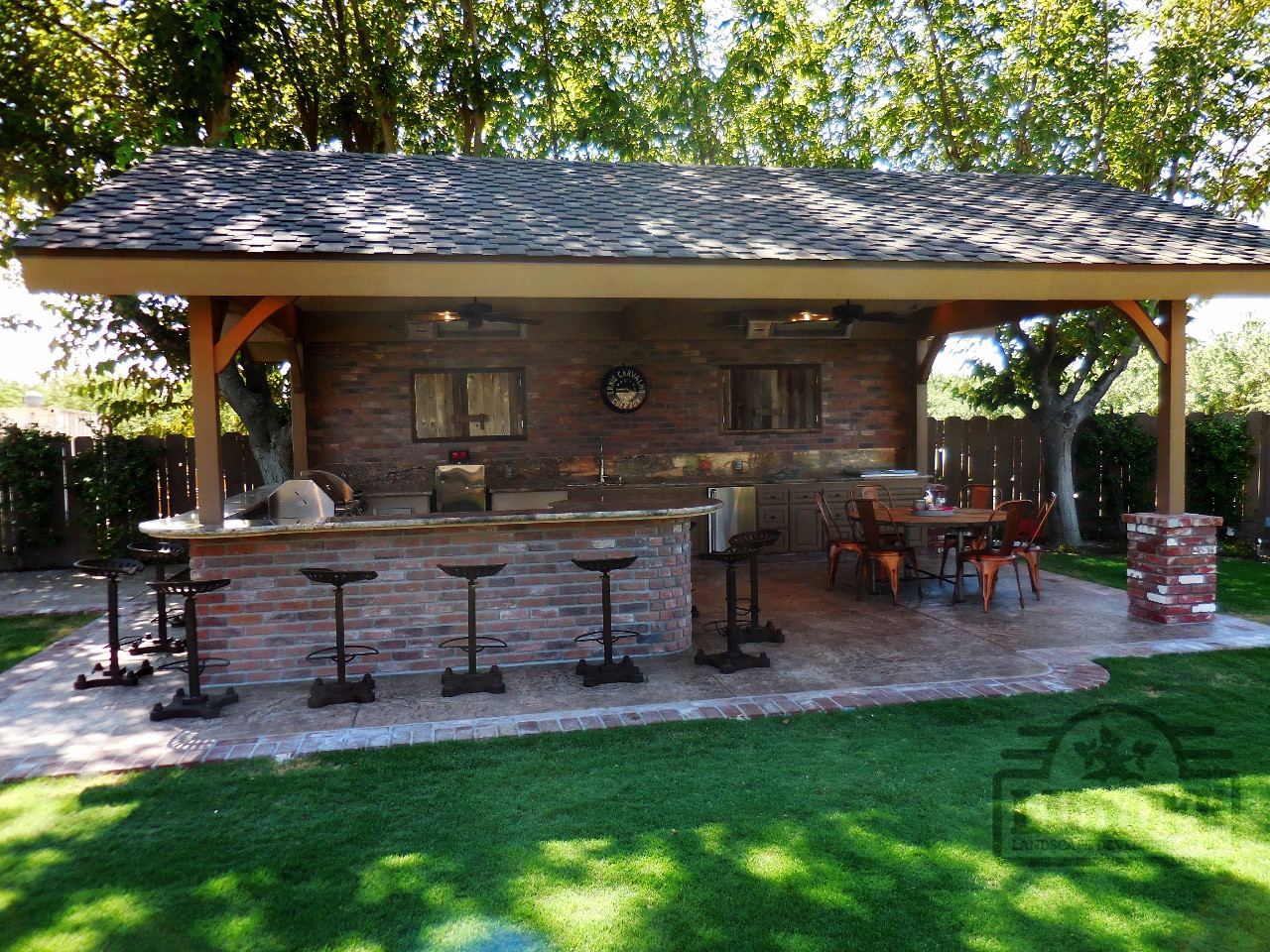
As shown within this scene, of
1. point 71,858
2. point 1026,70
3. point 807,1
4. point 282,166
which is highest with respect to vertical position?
point 807,1

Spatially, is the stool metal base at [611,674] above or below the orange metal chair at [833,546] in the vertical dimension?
below

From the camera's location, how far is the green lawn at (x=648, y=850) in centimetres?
259

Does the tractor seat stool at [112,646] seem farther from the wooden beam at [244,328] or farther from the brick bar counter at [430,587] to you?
the wooden beam at [244,328]

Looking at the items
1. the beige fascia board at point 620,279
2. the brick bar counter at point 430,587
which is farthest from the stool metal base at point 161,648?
the beige fascia board at point 620,279

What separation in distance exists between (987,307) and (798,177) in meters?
2.35

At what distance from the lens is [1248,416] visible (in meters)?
9.95

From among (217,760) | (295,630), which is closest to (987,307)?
(295,630)

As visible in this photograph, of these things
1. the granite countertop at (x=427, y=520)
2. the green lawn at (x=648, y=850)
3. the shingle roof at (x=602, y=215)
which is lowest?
the green lawn at (x=648, y=850)

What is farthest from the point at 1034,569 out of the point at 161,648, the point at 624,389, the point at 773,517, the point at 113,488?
the point at 113,488

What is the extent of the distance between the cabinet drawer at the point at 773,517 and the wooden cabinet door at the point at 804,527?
3.0 inches

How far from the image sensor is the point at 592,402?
9648mm

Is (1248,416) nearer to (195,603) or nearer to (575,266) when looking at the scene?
(575,266)

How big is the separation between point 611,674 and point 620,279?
99.6 inches

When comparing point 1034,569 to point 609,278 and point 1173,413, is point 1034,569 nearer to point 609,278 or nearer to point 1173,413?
point 1173,413
